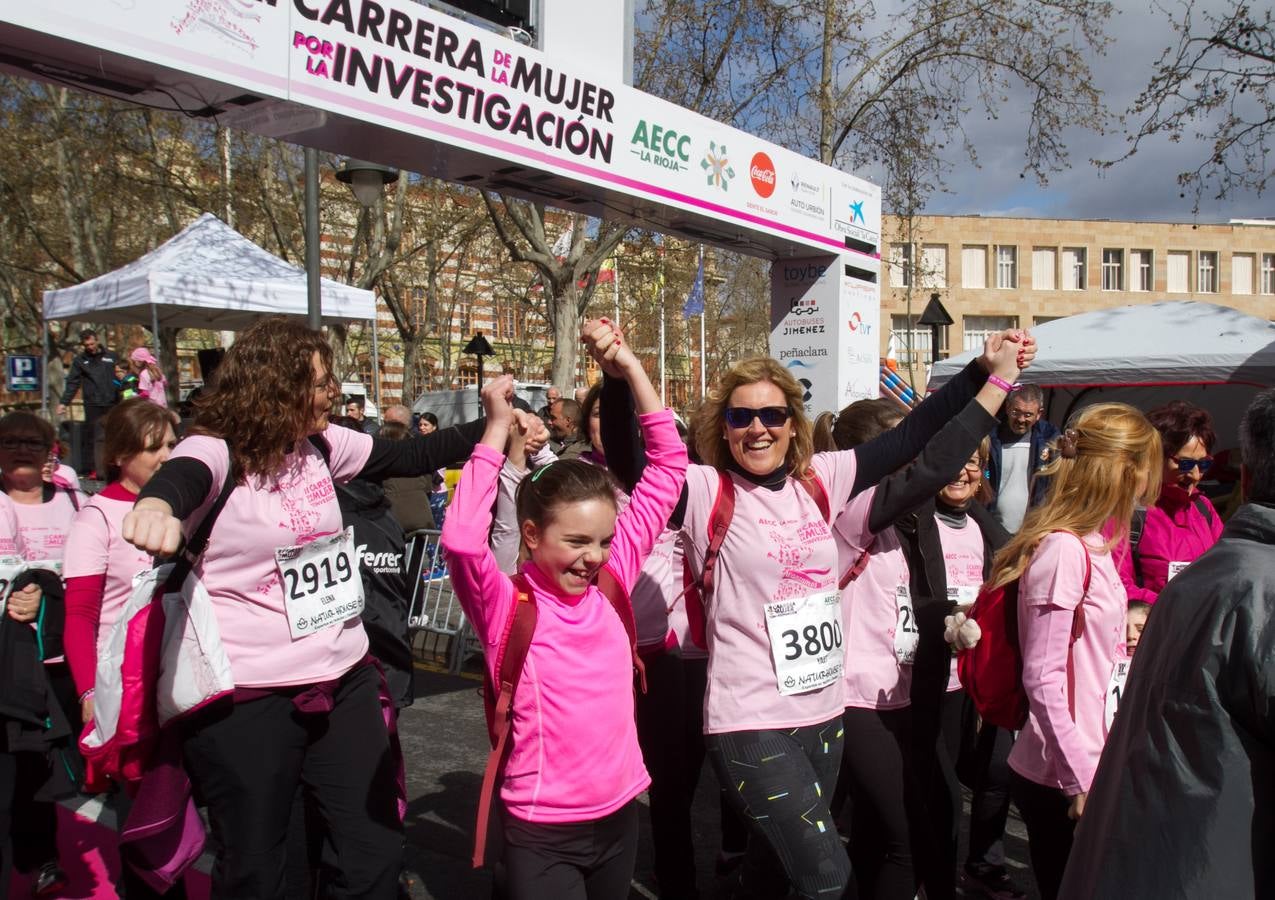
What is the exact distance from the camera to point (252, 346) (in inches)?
107

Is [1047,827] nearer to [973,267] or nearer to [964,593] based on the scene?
[964,593]

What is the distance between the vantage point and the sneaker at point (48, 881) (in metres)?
3.79

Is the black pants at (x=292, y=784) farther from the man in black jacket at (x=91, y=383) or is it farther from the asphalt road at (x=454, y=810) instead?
the man in black jacket at (x=91, y=383)

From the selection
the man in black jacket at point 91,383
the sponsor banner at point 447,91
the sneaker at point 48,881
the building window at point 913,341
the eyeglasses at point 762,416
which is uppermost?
the building window at point 913,341

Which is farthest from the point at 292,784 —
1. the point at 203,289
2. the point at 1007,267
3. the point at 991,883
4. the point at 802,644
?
the point at 1007,267

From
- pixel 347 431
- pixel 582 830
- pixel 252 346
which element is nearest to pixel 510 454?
pixel 347 431

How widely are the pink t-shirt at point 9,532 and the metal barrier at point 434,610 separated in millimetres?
3912

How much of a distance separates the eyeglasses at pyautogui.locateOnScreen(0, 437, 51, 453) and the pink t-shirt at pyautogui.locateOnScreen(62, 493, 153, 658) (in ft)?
2.30

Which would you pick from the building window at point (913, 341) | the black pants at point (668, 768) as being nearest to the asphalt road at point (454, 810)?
the black pants at point (668, 768)

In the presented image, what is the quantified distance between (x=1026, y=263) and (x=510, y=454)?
5640 centimetres

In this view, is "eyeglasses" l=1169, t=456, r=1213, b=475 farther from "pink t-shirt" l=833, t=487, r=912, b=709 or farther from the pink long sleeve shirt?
the pink long sleeve shirt

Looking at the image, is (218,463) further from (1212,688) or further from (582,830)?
(1212,688)

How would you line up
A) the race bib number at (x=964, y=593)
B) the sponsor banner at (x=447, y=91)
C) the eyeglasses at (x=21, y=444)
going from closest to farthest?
the race bib number at (x=964, y=593), the eyeglasses at (x=21, y=444), the sponsor banner at (x=447, y=91)

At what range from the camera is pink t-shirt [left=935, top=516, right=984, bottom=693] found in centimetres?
373
